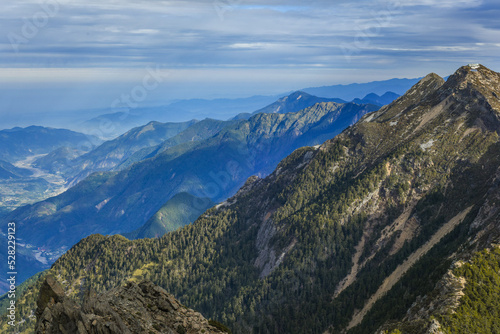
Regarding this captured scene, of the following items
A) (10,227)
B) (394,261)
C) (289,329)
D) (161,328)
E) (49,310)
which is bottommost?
(289,329)

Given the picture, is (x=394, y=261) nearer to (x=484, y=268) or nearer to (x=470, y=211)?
(x=470, y=211)

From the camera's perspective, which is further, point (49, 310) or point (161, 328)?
point (161, 328)

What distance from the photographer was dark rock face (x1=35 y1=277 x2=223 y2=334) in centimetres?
5916

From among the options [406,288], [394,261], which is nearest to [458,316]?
[406,288]

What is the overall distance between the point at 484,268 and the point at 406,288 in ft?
131

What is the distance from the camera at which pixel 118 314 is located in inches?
2692

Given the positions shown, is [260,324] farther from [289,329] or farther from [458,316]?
[458,316]

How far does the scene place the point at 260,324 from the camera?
19138 centimetres

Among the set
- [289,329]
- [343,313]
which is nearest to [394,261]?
[343,313]

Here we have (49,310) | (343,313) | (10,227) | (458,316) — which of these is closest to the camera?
(49,310)

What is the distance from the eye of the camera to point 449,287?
105750 millimetres

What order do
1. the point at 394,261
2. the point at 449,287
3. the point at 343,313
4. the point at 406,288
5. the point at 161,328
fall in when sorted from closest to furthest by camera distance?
the point at 161,328 → the point at 449,287 → the point at 406,288 → the point at 343,313 → the point at 394,261

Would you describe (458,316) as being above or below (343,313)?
above

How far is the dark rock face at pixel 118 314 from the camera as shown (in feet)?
194
